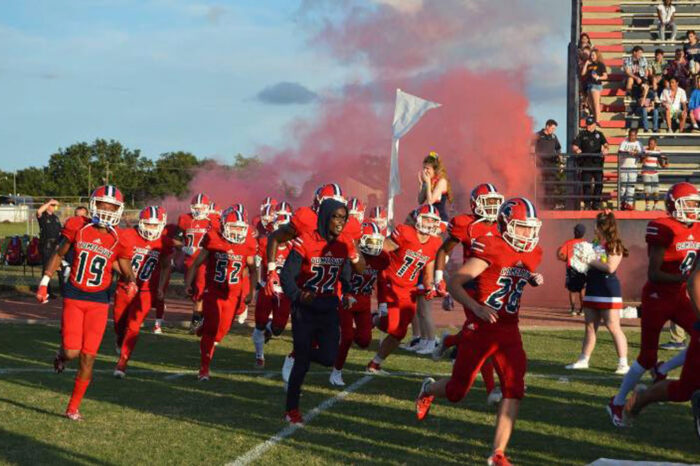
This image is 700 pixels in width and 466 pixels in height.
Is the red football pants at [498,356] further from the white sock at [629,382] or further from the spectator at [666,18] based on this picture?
the spectator at [666,18]

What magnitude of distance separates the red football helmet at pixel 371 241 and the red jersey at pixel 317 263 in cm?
256

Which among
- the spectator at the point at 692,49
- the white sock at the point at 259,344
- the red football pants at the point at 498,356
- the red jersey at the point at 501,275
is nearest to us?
the red football pants at the point at 498,356

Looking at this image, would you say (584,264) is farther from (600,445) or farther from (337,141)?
(337,141)

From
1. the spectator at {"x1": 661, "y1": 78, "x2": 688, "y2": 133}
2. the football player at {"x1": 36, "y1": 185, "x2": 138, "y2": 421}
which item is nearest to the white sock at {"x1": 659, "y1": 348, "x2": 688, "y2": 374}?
the football player at {"x1": 36, "y1": 185, "x2": 138, "y2": 421}

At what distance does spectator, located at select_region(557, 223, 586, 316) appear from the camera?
11766mm

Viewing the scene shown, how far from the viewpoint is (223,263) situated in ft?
34.0

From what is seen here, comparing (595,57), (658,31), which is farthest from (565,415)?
(658,31)

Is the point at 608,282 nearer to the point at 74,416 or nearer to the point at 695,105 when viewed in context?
the point at 74,416

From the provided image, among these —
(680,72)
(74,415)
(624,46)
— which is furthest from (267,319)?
(624,46)

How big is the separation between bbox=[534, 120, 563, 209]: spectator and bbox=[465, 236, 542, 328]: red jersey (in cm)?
1163

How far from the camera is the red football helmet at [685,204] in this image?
791 centimetres

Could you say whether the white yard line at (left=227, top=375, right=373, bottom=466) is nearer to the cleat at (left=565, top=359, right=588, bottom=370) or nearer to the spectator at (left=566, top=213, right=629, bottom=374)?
the cleat at (left=565, top=359, right=588, bottom=370)

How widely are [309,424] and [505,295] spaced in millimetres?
1998

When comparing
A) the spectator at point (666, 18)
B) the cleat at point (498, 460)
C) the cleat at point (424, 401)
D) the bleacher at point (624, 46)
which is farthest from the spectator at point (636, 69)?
the cleat at point (498, 460)
